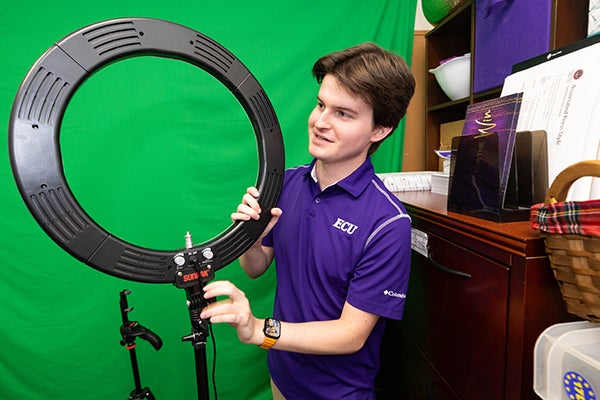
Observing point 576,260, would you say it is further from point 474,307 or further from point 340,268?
point 340,268

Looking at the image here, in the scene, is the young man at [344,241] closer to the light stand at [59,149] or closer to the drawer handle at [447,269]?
the drawer handle at [447,269]

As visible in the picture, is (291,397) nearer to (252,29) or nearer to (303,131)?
(303,131)

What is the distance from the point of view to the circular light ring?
45 cm

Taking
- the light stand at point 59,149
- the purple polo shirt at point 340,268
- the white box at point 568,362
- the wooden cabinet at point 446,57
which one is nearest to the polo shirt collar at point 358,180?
the purple polo shirt at point 340,268

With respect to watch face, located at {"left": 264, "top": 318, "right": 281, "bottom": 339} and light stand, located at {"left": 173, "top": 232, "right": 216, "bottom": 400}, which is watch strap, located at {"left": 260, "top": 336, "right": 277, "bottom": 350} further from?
light stand, located at {"left": 173, "top": 232, "right": 216, "bottom": 400}

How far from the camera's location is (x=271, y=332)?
61 cm

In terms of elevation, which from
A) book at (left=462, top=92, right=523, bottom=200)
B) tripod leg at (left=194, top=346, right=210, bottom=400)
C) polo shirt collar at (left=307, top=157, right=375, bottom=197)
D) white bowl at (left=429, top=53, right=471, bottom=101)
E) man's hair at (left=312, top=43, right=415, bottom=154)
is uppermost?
white bowl at (left=429, top=53, right=471, bottom=101)

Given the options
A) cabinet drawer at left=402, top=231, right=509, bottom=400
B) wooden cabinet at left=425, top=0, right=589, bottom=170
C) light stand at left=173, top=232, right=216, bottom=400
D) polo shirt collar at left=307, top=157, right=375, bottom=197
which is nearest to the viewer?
light stand at left=173, top=232, right=216, bottom=400

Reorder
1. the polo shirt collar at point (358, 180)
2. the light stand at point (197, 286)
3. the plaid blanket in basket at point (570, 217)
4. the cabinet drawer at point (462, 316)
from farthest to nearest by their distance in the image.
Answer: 1. the polo shirt collar at point (358, 180)
2. the cabinet drawer at point (462, 316)
3. the light stand at point (197, 286)
4. the plaid blanket in basket at point (570, 217)

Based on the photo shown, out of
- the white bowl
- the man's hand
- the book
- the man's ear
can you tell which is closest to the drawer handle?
the book

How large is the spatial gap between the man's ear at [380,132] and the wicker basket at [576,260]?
1.37ft

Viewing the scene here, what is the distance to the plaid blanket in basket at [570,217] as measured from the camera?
41 centimetres

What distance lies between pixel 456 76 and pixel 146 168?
4.00 ft

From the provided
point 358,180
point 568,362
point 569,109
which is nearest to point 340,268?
point 358,180
